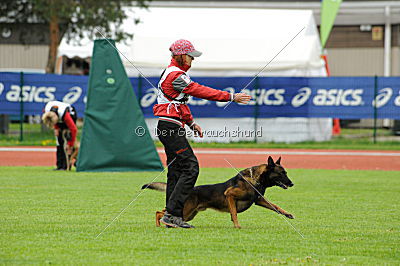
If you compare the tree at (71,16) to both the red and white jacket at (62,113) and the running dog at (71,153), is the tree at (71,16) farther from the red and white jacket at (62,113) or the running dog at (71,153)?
the red and white jacket at (62,113)

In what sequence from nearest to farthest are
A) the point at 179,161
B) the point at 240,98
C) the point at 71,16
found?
the point at 240,98, the point at 179,161, the point at 71,16

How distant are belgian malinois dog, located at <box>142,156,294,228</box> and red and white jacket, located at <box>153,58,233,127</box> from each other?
826 mm

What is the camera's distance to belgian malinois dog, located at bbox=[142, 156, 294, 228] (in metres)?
8.20

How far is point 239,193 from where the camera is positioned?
322 inches

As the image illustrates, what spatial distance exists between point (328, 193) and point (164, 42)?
1591 cm

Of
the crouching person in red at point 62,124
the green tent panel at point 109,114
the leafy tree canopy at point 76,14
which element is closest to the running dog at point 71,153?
the crouching person in red at point 62,124

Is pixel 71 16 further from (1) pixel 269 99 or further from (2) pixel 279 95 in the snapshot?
(2) pixel 279 95

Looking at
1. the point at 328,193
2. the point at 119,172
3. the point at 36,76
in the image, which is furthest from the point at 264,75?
the point at 328,193

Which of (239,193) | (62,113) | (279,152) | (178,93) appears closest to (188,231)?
(239,193)

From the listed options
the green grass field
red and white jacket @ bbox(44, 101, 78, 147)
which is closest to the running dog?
red and white jacket @ bbox(44, 101, 78, 147)

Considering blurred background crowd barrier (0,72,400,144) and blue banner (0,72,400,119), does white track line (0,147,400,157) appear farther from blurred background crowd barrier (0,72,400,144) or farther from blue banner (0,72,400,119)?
blue banner (0,72,400,119)

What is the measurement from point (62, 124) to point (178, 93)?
27.2ft

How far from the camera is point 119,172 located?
1576cm

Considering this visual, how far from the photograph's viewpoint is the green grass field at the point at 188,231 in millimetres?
6578
